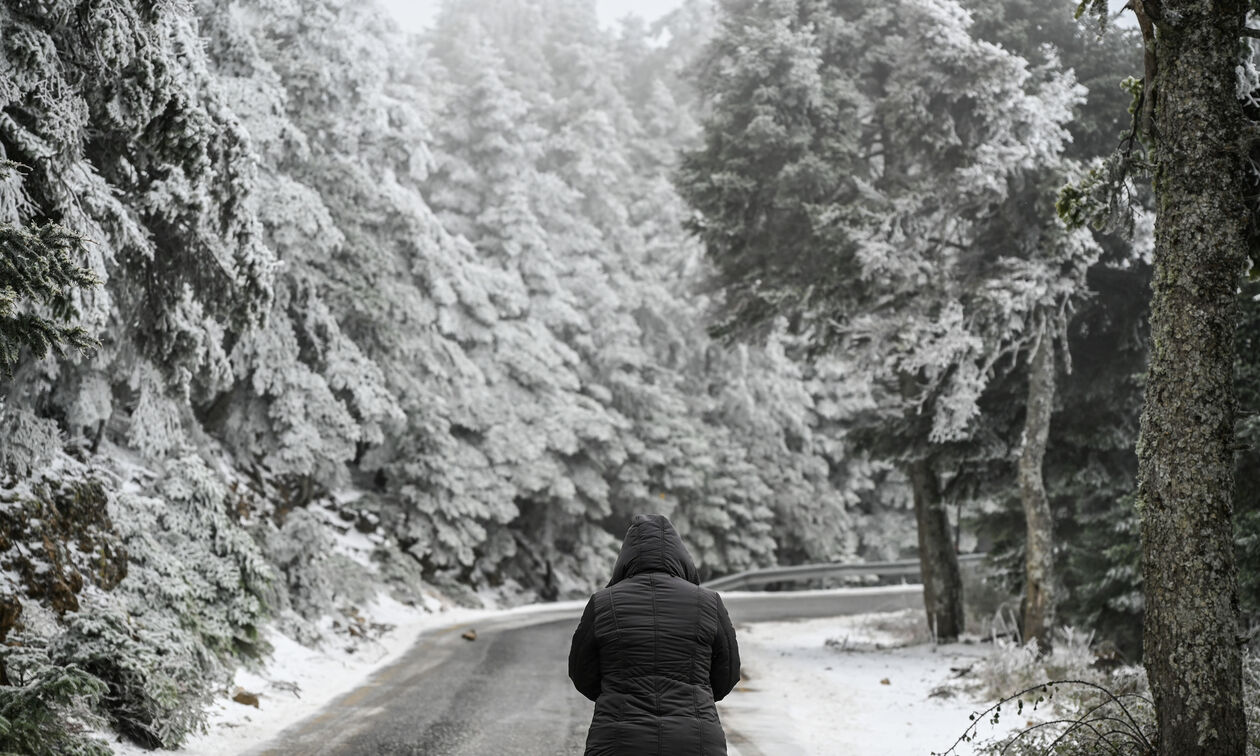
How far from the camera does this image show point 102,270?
6820 mm

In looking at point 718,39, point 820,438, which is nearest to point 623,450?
point 820,438

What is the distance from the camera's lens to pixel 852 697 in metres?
10.6

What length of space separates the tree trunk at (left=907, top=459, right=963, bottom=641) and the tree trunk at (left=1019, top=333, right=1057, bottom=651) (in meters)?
2.59

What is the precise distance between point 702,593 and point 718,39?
13.9 m

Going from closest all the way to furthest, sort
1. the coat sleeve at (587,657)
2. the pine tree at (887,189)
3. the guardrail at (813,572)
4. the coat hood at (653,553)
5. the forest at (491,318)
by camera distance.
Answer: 1. the coat sleeve at (587,657)
2. the coat hood at (653,553)
3. the forest at (491,318)
4. the pine tree at (887,189)
5. the guardrail at (813,572)

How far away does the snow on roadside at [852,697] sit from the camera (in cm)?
815

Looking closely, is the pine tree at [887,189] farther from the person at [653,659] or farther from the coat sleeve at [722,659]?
the person at [653,659]

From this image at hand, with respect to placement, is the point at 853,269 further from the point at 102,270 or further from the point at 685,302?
the point at 685,302

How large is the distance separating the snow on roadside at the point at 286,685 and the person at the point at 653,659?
452 centimetres

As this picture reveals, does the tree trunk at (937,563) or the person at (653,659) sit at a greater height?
the person at (653,659)

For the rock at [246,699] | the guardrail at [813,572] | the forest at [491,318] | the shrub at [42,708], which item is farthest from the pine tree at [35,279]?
the guardrail at [813,572]

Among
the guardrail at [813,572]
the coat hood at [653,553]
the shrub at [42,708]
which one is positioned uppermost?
A: the coat hood at [653,553]

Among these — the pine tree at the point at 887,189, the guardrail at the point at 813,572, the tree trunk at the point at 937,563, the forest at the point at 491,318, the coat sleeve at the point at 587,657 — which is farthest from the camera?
the guardrail at the point at 813,572

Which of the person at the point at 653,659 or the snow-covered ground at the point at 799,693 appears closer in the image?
the person at the point at 653,659
